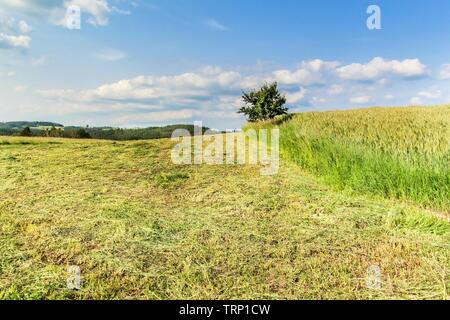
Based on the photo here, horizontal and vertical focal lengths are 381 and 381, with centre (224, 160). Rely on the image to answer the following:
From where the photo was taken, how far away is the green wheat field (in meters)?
4.02

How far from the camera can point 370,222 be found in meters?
5.76

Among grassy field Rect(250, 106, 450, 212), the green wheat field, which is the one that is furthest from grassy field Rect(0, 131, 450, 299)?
grassy field Rect(250, 106, 450, 212)

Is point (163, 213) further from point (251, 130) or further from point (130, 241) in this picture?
point (251, 130)

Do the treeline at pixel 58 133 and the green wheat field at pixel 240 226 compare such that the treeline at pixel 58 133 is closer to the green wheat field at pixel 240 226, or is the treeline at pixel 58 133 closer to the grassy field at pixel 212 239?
the green wheat field at pixel 240 226

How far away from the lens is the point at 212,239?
5.10 metres

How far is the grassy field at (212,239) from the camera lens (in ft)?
13.0

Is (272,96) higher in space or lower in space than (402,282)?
higher

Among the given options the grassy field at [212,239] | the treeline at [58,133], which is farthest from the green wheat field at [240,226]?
the treeline at [58,133]

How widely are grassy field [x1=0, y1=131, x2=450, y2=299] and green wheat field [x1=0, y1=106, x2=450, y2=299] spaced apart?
2cm

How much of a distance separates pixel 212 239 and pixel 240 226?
665 millimetres

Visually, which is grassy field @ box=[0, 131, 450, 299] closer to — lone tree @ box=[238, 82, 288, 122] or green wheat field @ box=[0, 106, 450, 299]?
green wheat field @ box=[0, 106, 450, 299]

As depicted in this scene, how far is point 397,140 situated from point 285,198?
3961mm
